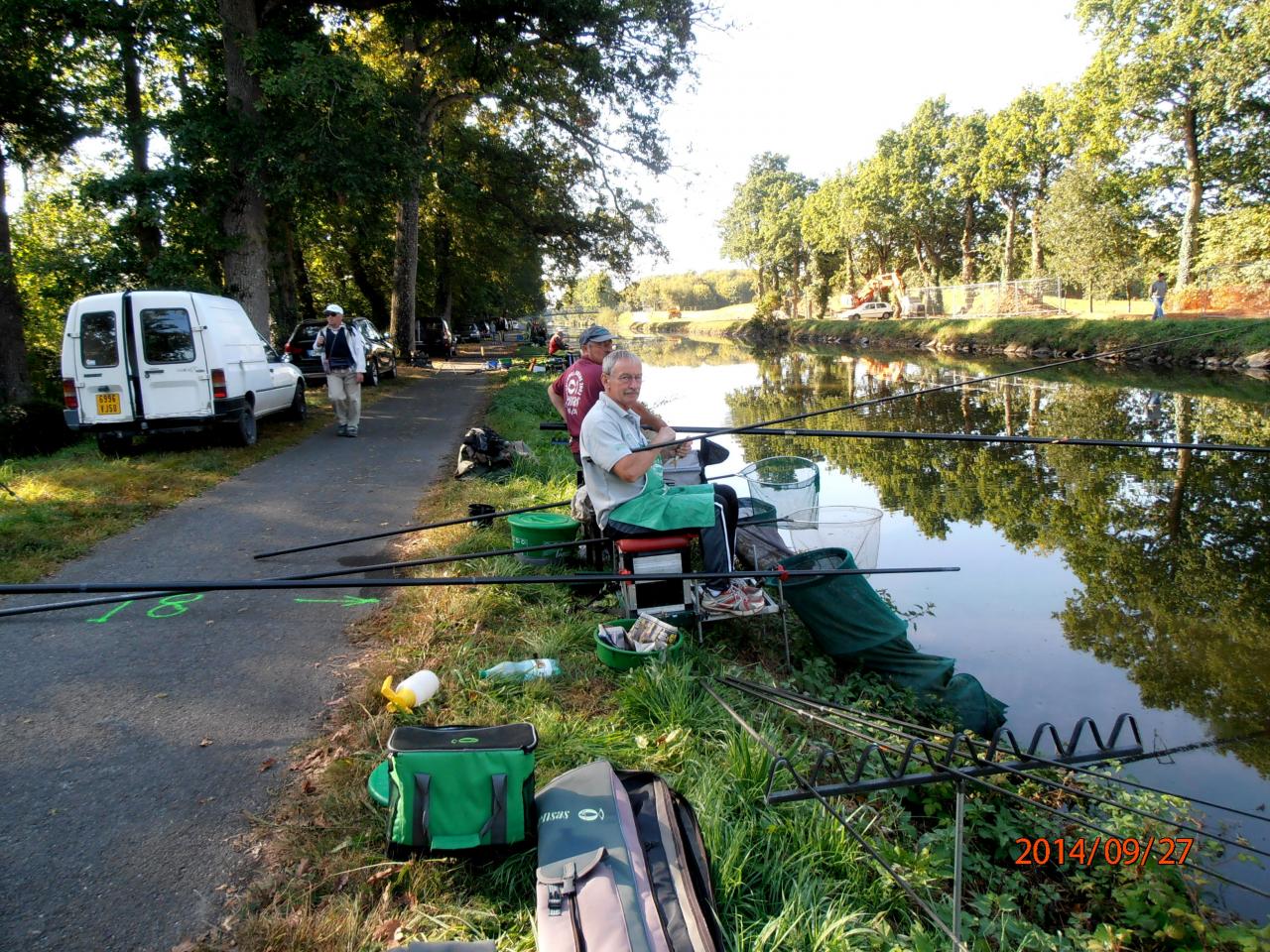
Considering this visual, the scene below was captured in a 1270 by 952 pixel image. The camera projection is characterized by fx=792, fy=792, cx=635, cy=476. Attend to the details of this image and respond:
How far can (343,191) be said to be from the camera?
43.2 feet

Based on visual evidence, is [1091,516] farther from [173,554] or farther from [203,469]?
[203,469]

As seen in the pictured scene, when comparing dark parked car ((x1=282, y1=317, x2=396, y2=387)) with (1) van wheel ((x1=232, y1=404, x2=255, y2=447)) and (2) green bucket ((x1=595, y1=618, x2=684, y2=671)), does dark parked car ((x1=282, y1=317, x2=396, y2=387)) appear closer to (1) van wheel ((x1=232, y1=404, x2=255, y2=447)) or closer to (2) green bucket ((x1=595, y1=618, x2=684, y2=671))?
(1) van wheel ((x1=232, y1=404, x2=255, y2=447))

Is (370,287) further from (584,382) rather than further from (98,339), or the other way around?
(584,382)

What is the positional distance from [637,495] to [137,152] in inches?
531

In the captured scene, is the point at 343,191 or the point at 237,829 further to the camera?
the point at 343,191

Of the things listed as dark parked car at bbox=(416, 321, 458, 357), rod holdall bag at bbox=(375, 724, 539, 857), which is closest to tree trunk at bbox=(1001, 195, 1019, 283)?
dark parked car at bbox=(416, 321, 458, 357)

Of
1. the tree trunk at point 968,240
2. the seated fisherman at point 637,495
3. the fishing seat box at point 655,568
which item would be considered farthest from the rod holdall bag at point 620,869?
the tree trunk at point 968,240

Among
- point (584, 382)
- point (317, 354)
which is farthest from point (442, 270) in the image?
point (584, 382)

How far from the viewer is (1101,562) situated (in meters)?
7.48

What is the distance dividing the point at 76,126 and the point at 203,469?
919 centimetres

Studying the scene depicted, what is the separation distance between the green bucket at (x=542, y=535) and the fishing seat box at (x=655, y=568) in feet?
3.19

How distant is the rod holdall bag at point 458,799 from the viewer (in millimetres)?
2646

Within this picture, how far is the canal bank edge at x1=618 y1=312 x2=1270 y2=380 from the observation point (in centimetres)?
2167

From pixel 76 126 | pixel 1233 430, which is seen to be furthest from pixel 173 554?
pixel 1233 430
